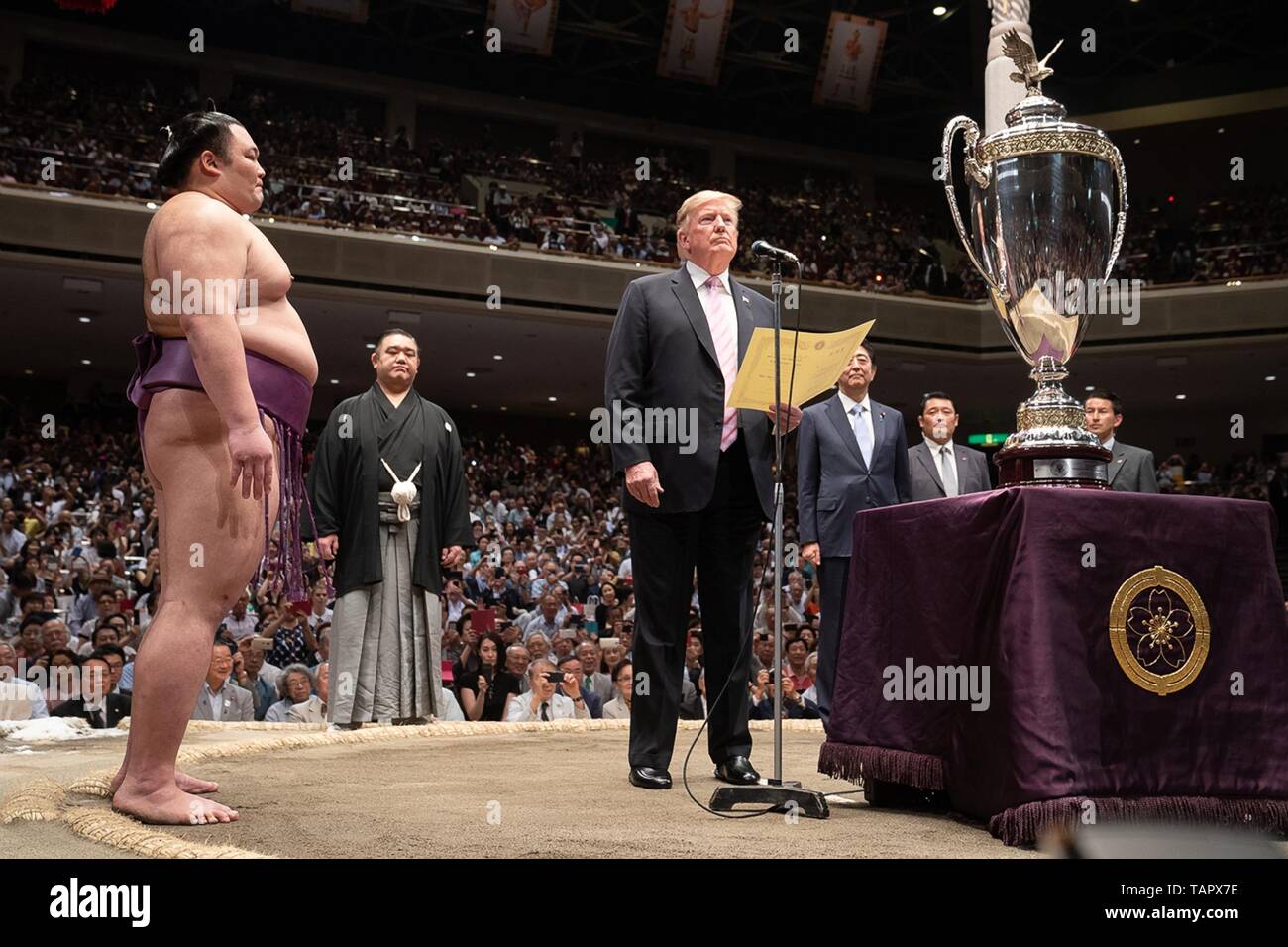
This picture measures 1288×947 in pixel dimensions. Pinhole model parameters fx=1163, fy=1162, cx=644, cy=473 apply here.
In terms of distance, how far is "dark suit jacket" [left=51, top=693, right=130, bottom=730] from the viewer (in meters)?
4.15

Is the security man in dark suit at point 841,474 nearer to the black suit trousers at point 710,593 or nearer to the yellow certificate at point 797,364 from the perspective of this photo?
the black suit trousers at point 710,593

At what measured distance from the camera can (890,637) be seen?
2178mm

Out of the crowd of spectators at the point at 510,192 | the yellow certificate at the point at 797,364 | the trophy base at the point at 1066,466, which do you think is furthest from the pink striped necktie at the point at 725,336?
the crowd of spectators at the point at 510,192

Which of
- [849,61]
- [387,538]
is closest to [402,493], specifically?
[387,538]

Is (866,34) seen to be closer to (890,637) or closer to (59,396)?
(59,396)

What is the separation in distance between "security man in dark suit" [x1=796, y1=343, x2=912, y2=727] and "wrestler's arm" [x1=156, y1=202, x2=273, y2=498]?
80.2 inches

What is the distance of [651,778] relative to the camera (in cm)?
234

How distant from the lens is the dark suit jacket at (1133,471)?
3.67 m

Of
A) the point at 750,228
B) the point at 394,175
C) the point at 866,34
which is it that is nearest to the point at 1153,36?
the point at 866,34

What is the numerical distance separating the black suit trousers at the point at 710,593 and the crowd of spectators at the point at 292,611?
10cm

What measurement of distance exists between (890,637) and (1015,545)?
1.34 feet

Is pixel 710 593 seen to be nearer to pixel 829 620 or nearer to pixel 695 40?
pixel 829 620

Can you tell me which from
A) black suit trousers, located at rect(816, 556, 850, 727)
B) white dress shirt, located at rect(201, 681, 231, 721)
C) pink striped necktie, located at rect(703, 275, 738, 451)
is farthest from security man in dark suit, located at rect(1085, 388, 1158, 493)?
white dress shirt, located at rect(201, 681, 231, 721)

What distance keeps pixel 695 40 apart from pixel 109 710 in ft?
39.8
